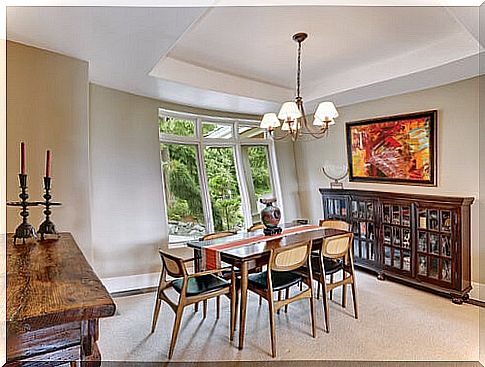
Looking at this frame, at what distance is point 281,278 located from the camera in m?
3.28

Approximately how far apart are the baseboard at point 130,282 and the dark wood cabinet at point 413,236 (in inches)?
107

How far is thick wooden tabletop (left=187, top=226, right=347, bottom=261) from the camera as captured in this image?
9.97 feet

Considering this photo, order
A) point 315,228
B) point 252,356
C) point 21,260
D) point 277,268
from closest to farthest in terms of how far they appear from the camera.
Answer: point 21,260, point 252,356, point 277,268, point 315,228

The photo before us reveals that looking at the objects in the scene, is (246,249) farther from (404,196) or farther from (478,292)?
(478,292)

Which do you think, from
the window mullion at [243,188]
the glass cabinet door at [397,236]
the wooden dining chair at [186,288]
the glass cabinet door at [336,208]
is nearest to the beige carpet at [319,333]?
the wooden dining chair at [186,288]

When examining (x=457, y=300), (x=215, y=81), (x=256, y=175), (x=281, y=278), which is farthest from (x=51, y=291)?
(x=256, y=175)

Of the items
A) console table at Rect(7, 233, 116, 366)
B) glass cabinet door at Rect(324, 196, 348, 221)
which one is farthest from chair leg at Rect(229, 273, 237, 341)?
glass cabinet door at Rect(324, 196, 348, 221)

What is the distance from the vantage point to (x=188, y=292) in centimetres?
292

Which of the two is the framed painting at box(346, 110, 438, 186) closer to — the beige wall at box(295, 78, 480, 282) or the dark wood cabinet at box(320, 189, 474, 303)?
the beige wall at box(295, 78, 480, 282)

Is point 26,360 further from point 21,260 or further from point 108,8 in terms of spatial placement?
point 108,8

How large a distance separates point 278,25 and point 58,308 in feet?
9.36

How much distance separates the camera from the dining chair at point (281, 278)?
2.94 meters

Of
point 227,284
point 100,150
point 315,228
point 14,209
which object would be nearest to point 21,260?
point 14,209

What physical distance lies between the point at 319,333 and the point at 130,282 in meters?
2.39
